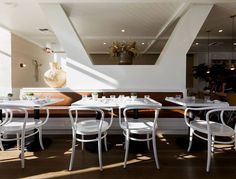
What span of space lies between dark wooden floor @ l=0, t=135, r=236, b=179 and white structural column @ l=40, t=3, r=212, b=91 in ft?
4.87

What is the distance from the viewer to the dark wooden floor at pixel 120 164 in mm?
2422

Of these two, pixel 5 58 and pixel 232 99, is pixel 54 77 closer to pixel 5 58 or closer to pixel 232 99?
pixel 5 58

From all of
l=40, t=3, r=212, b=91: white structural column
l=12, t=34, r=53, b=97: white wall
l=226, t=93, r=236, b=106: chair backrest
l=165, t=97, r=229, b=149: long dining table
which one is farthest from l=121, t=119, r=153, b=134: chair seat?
l=12, t=34, r=53, b=97: white wall

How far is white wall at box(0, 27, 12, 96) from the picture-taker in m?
6.37

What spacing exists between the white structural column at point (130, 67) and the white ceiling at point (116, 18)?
39cm

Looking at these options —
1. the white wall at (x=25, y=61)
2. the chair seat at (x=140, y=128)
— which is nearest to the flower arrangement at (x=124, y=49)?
the chair seat at (x=140, y=128)

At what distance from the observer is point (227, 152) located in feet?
10.4

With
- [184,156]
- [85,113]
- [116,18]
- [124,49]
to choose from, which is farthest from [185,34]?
[85,113]

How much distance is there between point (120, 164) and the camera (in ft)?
8.87

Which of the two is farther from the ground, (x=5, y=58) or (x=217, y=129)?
(x=5, y=58)

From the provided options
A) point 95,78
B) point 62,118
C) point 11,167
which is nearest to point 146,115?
point 95,78

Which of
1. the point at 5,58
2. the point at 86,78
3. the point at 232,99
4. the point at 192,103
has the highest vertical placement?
the point at 5,58

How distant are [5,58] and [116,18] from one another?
4000 millimetres

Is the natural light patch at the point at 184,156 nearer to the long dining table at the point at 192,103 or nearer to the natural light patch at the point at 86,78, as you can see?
the long dining table at the point at 192,103
